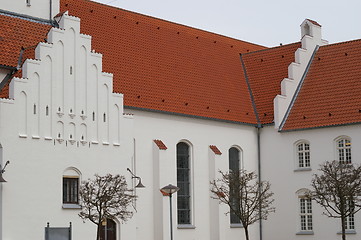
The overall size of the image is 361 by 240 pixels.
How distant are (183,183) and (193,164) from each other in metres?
1.29

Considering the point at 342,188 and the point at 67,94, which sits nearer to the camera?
the point at 67,94

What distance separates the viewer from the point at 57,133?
117 feet

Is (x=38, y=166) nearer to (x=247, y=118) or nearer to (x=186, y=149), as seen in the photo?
(x=186, y=149)

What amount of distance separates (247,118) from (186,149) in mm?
5692

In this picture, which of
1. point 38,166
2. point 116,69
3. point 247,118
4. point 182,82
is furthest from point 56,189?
point 247,118

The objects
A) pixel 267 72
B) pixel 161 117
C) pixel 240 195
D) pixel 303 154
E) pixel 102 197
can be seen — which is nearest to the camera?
pixel 102 197

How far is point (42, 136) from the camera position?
115 ft

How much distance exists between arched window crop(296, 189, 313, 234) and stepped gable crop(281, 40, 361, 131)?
13.6ft

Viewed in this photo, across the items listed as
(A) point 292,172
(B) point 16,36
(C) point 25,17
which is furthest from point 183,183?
(B) point 16,36

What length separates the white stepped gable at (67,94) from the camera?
34.8m

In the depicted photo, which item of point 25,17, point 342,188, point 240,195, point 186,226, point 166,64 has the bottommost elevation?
point 186,226

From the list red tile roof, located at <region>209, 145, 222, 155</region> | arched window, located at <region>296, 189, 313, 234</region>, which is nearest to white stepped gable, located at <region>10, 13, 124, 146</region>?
red tile roof, located at <region>209, 145, 222, 155</region>

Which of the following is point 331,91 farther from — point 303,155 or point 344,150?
point 303,155

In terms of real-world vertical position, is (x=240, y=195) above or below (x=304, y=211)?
above
